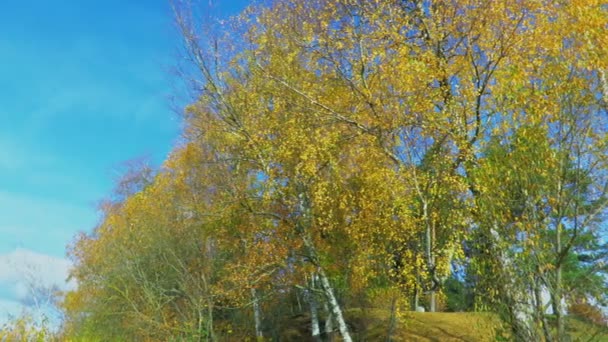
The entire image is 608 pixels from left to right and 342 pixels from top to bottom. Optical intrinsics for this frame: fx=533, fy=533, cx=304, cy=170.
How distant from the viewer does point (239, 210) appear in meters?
18.8

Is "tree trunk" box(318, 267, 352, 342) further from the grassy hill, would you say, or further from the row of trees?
the grassy hill

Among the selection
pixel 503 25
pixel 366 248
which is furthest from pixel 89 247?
pixel 503 25

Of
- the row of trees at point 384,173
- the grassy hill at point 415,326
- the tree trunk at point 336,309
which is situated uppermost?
the row of trees at point 384,173

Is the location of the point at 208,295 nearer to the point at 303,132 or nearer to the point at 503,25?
the point at 303,132

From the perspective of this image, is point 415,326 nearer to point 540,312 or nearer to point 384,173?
point 384,173

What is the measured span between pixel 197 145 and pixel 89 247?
1321cm

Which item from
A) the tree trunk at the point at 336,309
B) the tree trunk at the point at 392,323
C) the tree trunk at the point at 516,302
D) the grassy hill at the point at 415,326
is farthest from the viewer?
the grassy hill at the point at 415,326

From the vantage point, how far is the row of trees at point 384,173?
28.4ft

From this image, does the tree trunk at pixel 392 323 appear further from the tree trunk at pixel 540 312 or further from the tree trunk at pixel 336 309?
the tree trunk at pixel 540 312

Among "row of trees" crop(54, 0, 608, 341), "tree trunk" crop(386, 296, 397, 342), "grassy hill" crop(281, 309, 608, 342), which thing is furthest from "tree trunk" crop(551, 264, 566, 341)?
"tree trunk" crop(386, 296, 397, 342)

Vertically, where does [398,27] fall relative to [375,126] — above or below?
above

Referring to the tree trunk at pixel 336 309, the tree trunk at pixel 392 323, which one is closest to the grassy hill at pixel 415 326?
the tree trunk at pixel 392 323

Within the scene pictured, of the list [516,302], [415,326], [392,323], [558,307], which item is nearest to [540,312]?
[558,307]

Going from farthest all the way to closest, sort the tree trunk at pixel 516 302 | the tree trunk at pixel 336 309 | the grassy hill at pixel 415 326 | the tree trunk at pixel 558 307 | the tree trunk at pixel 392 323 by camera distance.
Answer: the grassy hill at pixel 415 326, the tree trunk at pixel 392 323, the tree trunk at pixel 336 309, the tree trunk at pixel 516 302, the tree trunk at pixel 558 307
